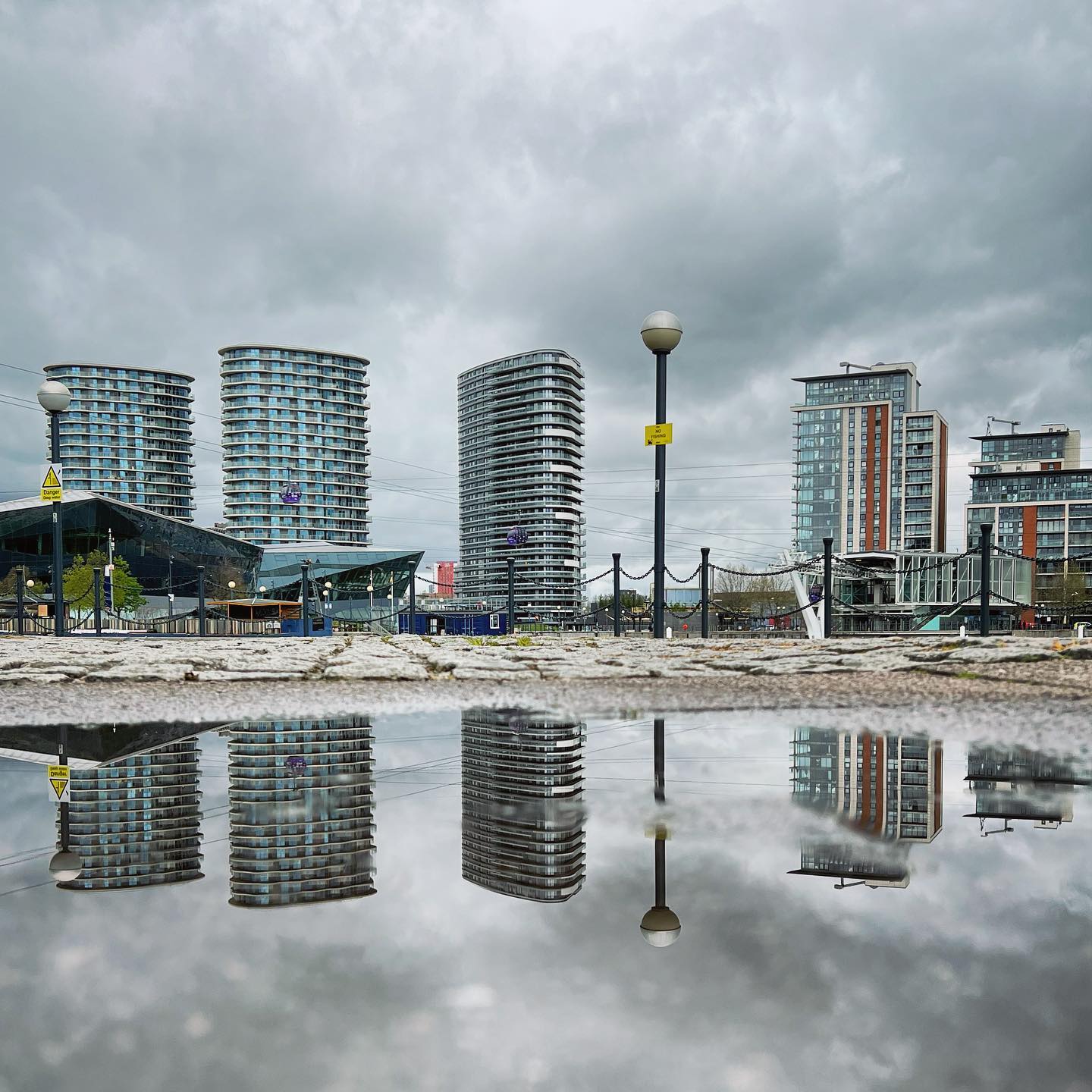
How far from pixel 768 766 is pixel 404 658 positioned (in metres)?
5.92

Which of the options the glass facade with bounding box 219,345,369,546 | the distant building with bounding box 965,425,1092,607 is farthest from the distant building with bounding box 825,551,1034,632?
the glass facade with bounding box 219,345,369,546

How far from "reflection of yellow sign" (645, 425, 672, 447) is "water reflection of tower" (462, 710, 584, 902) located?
5.64m

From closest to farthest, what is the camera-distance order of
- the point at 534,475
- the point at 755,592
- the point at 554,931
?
the point at 554,931, the point at 755,592, the point at 534,475

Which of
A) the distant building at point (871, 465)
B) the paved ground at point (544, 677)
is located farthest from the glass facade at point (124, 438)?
the paved ground at point (544, 677)

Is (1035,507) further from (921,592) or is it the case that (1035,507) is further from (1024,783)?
(1024,783)

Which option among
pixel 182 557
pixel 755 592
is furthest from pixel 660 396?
pixel 755 592

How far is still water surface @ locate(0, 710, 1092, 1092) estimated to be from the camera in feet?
4.42

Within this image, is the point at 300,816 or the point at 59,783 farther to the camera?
the point at 59,783

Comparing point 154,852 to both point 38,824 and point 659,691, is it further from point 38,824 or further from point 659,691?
point 659,691

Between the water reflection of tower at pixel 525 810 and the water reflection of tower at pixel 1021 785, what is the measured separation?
4.41 feet

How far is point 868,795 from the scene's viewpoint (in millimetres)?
3139

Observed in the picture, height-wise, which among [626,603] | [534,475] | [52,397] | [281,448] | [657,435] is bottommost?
[626,603]

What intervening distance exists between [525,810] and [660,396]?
8.05 metres

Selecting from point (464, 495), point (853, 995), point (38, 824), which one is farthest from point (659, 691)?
point (464, 495)
